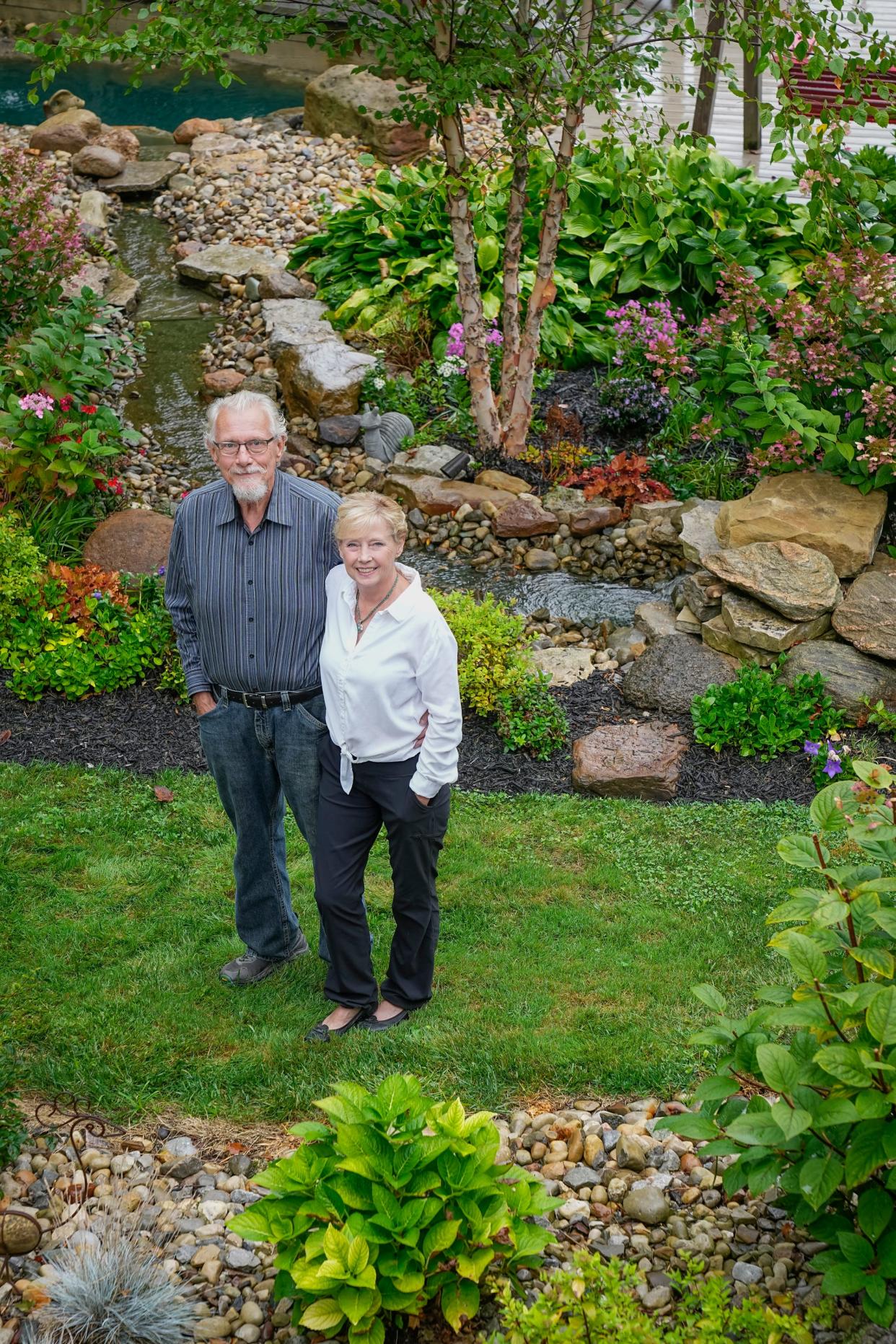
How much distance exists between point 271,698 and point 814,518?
3.51m

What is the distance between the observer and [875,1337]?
2.31 metres

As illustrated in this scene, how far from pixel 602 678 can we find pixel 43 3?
684 inches

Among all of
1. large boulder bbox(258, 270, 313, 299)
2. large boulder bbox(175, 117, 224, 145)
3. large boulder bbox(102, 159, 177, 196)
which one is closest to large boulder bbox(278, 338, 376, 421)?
large boulder bbox(258, 270, 313, 299)

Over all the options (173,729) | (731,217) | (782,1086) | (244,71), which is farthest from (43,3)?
(782,1086)

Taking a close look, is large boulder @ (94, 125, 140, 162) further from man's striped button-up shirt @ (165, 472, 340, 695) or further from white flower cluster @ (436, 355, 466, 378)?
man's striped button-up shirt @ (165, 472, 340, 695)

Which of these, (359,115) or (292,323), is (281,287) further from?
(359,115)

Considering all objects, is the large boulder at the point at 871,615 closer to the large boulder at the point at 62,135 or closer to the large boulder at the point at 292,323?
the large boulder at the point at 292,323

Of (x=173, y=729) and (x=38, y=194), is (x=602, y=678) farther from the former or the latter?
(x=38, y=194)

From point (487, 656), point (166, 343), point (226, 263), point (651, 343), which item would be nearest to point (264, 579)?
point (487, 656)

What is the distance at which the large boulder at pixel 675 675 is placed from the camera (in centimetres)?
580

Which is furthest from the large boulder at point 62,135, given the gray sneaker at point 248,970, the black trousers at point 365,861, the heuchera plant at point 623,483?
the black trousers at point 365,861

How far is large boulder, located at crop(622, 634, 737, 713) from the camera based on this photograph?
5801 mm

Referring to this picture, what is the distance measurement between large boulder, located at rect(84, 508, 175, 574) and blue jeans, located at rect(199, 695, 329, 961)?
2773mm

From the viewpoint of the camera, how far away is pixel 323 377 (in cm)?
825
